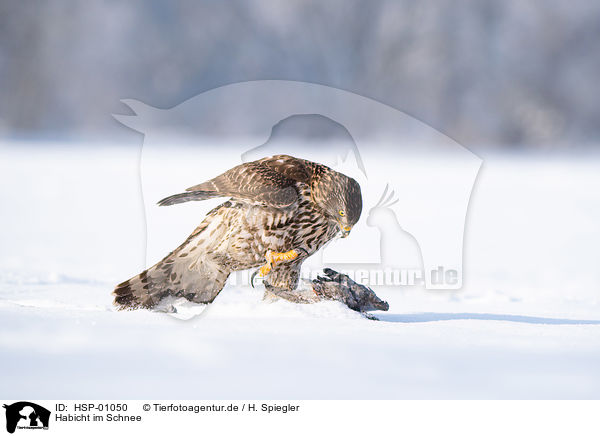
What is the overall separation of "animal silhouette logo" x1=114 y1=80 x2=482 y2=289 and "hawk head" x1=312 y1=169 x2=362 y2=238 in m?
0.26

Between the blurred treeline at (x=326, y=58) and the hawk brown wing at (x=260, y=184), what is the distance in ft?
34.5

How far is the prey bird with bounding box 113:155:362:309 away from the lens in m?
2.93

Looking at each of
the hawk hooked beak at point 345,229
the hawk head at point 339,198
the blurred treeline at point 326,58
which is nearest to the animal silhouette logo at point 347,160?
the hawk head at point 339,198

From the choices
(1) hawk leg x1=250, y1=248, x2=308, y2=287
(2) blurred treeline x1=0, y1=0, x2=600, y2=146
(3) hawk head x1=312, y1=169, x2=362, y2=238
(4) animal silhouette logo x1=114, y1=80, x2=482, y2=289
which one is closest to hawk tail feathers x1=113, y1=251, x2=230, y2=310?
(1) hawk leg x1=250, y1=248, x2=308, y2=287

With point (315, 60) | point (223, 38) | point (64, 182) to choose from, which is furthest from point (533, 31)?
point (64, 182)

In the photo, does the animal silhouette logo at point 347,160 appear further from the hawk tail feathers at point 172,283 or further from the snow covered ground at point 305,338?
the hawk tail feathers at point 172,283

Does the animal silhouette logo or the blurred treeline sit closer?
the animal silhouette logo

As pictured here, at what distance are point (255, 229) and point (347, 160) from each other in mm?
627

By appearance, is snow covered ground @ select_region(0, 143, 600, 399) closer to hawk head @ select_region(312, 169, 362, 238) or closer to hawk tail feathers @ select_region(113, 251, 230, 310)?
hawk tail feathers @ select_region(113, 251, 230, 310)

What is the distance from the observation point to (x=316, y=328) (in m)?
2.81
